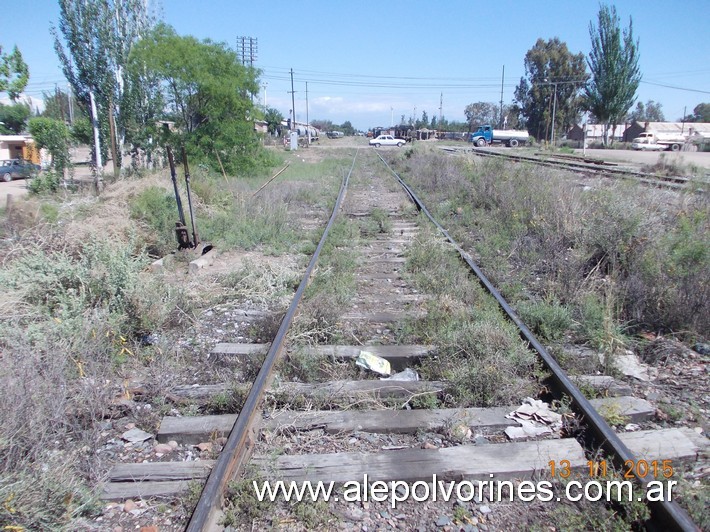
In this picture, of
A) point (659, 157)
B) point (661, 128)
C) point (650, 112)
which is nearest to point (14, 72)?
point (659, 157)

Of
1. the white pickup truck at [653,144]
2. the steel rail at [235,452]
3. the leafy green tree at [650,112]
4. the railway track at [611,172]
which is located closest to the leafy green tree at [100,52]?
the railway track at [611,172]

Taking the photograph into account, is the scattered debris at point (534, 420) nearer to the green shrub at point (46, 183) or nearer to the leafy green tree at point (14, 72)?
the leafy green tree at point (14, 72)

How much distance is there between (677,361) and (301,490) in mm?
3676

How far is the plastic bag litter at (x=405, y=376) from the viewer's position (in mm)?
4289

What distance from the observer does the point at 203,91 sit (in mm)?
17266

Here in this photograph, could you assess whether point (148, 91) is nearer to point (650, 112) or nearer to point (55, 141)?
point (55, 141)

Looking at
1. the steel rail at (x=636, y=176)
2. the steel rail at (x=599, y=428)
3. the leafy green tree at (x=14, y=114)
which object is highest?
the leafy green tree at (x=14, y=114)

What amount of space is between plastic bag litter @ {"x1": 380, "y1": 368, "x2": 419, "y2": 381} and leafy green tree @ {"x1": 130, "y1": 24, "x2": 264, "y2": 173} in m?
14.8

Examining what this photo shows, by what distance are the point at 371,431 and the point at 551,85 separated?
8280 centimetres

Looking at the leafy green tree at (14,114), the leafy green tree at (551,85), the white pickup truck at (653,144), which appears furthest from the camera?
the leafy green tree at (551,85)

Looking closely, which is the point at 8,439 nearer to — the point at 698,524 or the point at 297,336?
the point at 297,336

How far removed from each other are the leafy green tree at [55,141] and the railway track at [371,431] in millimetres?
16031

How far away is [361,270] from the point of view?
24.1 ft

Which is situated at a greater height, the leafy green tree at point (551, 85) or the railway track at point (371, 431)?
the leafy green tree at point (551, 85)
